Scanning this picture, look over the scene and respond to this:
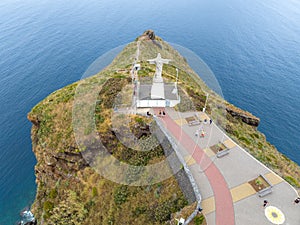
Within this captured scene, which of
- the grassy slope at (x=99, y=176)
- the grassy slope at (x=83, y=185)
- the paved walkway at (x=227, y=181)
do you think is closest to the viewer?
the paved walkway at (x=227, y=181)

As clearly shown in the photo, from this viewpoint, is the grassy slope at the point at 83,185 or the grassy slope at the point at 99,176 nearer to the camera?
the grassy slope at the point at 83,185

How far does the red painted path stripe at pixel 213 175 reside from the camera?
94.9 ft

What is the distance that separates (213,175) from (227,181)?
2.18m

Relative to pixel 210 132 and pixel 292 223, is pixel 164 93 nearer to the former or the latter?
pixel 210 132

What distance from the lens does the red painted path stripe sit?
28.9 metres

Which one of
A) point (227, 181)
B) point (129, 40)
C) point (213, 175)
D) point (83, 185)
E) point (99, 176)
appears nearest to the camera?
point (227, 181)

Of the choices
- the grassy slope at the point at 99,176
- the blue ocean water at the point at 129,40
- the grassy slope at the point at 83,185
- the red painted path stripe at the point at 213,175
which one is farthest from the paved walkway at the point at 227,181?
the blue ocean water at the point at 129,40

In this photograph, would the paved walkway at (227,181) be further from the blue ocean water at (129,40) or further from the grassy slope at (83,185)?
the blue ocean water at (129,40)

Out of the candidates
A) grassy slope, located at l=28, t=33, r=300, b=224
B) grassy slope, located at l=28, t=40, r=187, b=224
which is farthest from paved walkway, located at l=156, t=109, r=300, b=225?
grassy slope, located at l=28, t=40, r=187, b=224

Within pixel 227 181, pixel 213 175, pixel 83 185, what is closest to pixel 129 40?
pixel 83 185

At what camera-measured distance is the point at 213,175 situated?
111 ft

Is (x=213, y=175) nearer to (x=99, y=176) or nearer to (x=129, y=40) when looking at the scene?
(x=99, y=176)

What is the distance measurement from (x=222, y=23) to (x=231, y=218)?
15302 cm

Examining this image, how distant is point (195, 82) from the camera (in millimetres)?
71375
